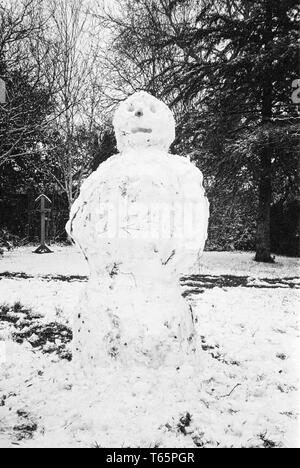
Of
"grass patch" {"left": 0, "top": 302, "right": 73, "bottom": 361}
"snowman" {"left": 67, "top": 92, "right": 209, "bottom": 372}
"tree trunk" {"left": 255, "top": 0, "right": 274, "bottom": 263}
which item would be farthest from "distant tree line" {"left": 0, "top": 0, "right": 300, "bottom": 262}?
"snowman" {"left": 67, "top": 92, "right": 209, "bottom": 372}

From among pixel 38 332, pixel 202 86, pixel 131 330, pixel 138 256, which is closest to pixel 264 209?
pixel 202 86

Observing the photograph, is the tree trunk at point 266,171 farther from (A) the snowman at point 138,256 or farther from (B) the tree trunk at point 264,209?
(A) the snowman at point 138,256

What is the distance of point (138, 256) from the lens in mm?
2902

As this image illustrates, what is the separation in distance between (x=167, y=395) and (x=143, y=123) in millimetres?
2202

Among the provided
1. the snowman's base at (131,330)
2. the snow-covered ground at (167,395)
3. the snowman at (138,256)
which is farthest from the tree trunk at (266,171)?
the snowman's base at (131,330)

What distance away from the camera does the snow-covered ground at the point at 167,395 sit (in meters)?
2.30

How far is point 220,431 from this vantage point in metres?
2.38

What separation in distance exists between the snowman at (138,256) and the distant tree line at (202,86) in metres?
7.04

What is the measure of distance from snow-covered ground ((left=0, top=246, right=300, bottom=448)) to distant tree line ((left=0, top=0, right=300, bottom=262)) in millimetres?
6351

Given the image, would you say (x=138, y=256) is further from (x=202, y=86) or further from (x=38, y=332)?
(x=202, y=86)

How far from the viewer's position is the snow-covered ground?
2.30 meters

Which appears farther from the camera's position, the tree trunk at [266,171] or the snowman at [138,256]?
the tree trunk at [266,171]

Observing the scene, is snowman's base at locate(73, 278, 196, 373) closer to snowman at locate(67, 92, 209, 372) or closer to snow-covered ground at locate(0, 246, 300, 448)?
snowman at locate(67, 92, 209, 372)


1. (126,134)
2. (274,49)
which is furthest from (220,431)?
(274,49)
